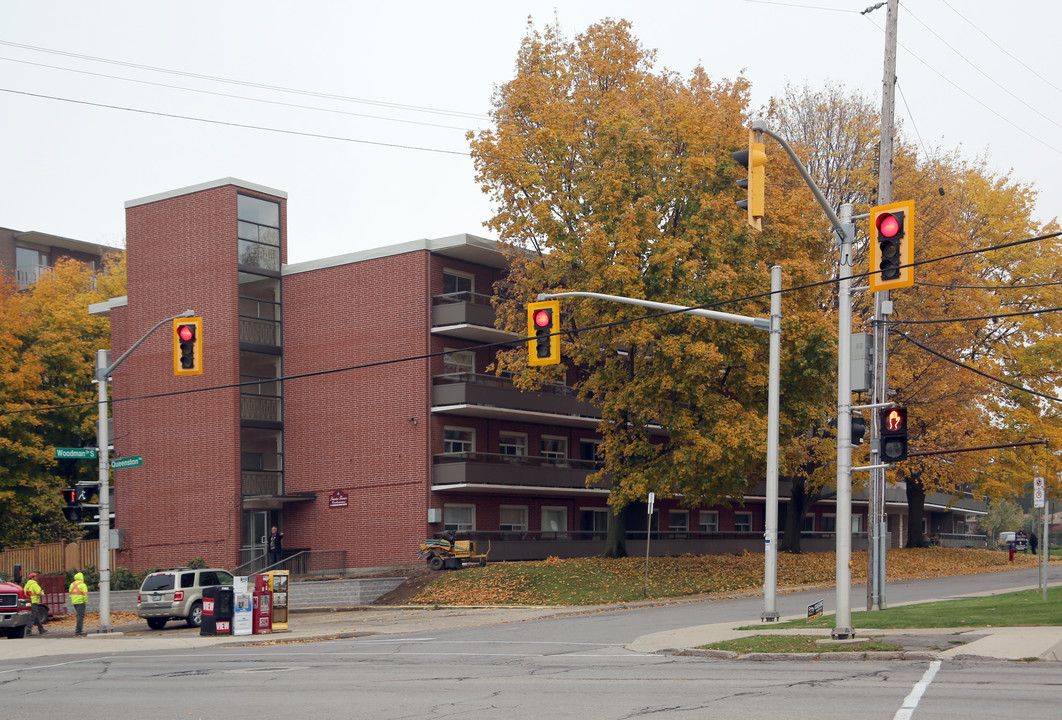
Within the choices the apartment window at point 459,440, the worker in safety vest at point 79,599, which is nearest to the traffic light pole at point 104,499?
the worker in safety vest at point 79,599

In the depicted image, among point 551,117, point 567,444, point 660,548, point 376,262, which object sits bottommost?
point 660,548

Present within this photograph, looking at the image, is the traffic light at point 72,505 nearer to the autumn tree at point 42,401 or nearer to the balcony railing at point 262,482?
the balcony railing at point 262,482

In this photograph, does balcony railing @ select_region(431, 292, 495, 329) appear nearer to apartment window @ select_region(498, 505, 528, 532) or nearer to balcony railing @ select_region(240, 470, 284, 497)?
apartment window @ select_region(498, 505, 528, 532)

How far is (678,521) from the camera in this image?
5550cm

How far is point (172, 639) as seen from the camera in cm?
2775

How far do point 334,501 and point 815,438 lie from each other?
61.0ft

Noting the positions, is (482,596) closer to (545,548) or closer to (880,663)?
(545,548)

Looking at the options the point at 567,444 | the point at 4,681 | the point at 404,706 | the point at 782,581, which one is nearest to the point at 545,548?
the point at 567,444

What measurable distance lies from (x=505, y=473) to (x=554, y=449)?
6396 mm

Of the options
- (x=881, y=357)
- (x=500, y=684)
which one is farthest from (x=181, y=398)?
(x=500, y=684)

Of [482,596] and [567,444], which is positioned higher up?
[567,444]

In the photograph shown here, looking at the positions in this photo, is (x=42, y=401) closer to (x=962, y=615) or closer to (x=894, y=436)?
(x=962, y=615)

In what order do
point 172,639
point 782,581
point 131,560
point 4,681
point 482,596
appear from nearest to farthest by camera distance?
1. point 4,681
2. point 172,639
3. point 482,596
4. point 782,581
5. point 131,560

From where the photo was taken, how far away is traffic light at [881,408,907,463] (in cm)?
1831
